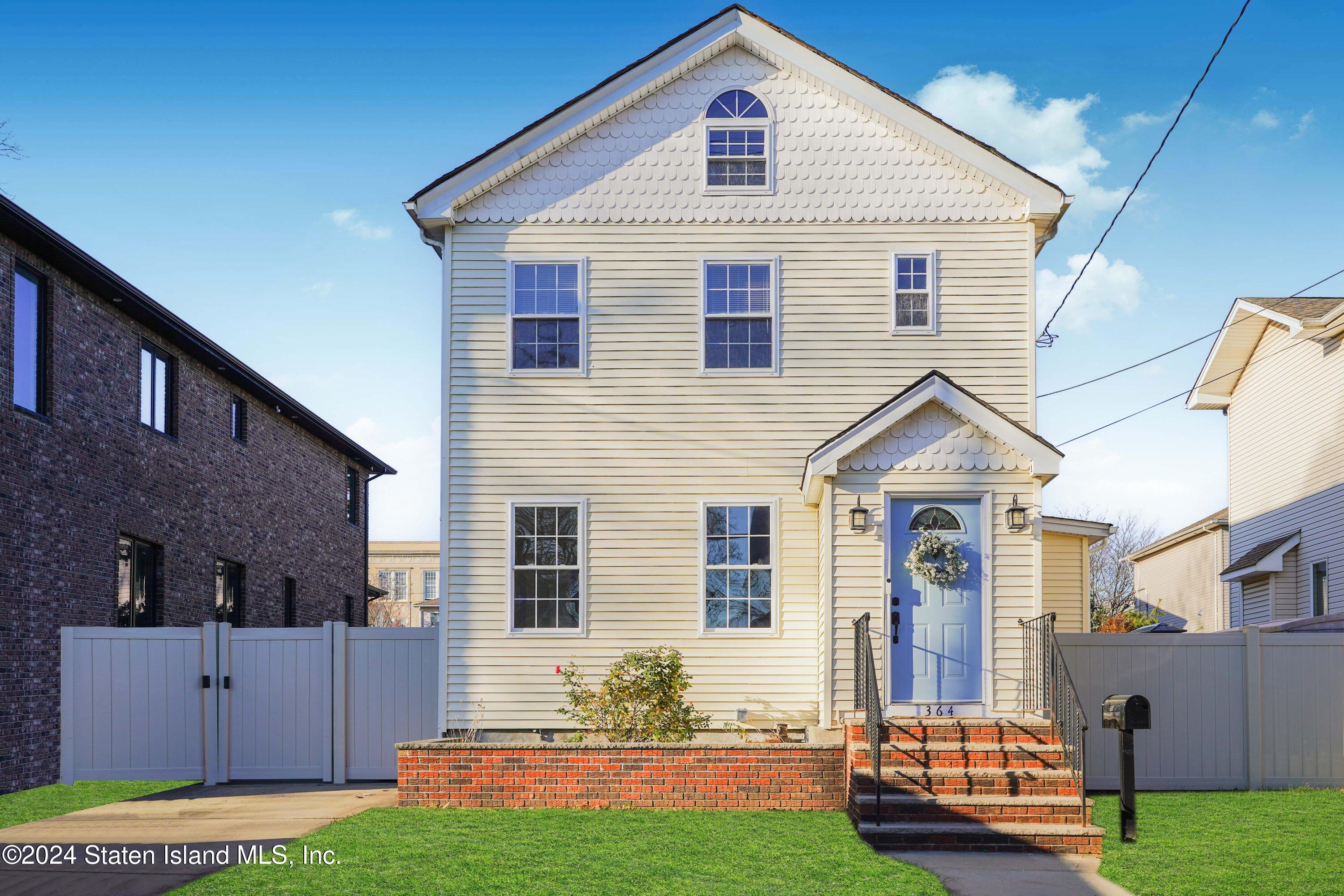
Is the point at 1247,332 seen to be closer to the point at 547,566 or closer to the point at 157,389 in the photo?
the point at 547,566

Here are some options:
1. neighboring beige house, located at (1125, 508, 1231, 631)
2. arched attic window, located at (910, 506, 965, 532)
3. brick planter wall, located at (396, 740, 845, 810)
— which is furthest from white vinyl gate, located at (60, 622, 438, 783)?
neighboring beige house, located at (1125, 508, 1231, 631)

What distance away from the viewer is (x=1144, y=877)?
8.13 meters

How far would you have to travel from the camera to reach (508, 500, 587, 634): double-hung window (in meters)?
13.0

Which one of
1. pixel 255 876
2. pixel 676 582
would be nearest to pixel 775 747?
pixel 676 582

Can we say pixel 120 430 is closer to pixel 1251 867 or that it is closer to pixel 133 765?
pixel 133 765

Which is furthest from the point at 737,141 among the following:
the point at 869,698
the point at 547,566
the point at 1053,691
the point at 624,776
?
the point at 624,776

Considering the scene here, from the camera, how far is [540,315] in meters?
13.4

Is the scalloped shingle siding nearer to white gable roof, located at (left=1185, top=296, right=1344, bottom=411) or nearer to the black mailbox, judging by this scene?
the black mailbox

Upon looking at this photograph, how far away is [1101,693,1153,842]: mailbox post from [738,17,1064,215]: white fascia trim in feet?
24.5

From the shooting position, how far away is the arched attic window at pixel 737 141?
1355 cm

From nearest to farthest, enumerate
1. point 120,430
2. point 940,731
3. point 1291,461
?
point 940,731 → point 120,430 → point 1291,461

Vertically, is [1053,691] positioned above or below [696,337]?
below

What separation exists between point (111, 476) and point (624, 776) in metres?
8.56

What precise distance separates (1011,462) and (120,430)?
11.6 meters
